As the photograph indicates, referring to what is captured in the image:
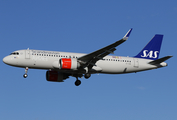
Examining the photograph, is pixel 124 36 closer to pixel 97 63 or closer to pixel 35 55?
pixel 97 63

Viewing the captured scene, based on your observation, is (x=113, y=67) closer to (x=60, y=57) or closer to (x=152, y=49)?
(x=60, y=57)

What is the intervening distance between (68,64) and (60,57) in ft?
7.37

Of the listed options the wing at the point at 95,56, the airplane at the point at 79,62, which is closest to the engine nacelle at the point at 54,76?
the airplane at the point at 79,62

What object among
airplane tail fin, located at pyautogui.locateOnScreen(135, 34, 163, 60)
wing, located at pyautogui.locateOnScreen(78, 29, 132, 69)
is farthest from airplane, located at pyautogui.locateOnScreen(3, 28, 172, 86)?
airplane tail fin, located at pyautogui.locateOnScreen(135, 34, 163, 60)

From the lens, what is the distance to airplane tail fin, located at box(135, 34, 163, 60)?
4566 centimetres

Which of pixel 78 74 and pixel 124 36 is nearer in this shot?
pixel 124 36

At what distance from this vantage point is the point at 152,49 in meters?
46.5

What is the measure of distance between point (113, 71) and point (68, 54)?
6623mm

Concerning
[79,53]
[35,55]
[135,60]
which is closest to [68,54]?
[79,53]

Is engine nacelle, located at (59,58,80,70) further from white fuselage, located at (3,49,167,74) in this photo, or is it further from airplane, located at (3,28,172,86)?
white fuselage, located at (3,49,167,74)

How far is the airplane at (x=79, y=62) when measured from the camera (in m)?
38.3

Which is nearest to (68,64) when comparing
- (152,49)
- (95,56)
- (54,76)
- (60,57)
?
(60,57)

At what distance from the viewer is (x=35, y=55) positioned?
127 ft

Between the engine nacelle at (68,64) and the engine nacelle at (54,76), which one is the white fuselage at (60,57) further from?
the engine nacelle at (54,76)
